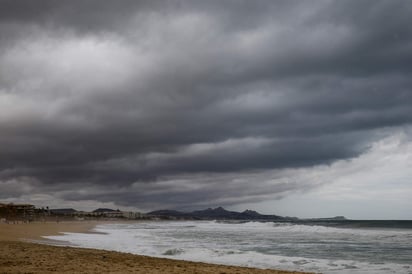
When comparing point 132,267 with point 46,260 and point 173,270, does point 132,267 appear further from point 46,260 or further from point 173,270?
point 46,260

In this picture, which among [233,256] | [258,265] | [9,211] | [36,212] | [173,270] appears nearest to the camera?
[173,270]

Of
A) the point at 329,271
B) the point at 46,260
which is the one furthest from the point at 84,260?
the point at 329,271

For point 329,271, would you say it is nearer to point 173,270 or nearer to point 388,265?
point 388,265

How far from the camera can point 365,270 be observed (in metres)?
17.4

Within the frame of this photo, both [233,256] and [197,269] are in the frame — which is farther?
[233,256]

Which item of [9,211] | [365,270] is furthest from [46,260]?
[9,211]

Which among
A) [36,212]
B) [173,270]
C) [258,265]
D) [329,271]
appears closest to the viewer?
[173,270]

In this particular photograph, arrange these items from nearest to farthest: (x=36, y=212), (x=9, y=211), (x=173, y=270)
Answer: (x=173, y=270) < (x=9, y=211) < (x=36, y=212)

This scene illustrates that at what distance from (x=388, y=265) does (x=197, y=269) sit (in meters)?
8.83

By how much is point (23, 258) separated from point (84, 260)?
8.01 ft

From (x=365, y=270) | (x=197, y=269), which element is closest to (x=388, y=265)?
(x=365, y=270)

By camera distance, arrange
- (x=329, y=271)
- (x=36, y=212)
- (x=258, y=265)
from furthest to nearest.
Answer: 1. (x=36, y=212)
2. (x=258, y=265)
3. (x=329, y=271)

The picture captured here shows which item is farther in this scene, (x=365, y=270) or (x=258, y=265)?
(x=258, y=265)

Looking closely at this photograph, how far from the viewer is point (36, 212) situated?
560ft
